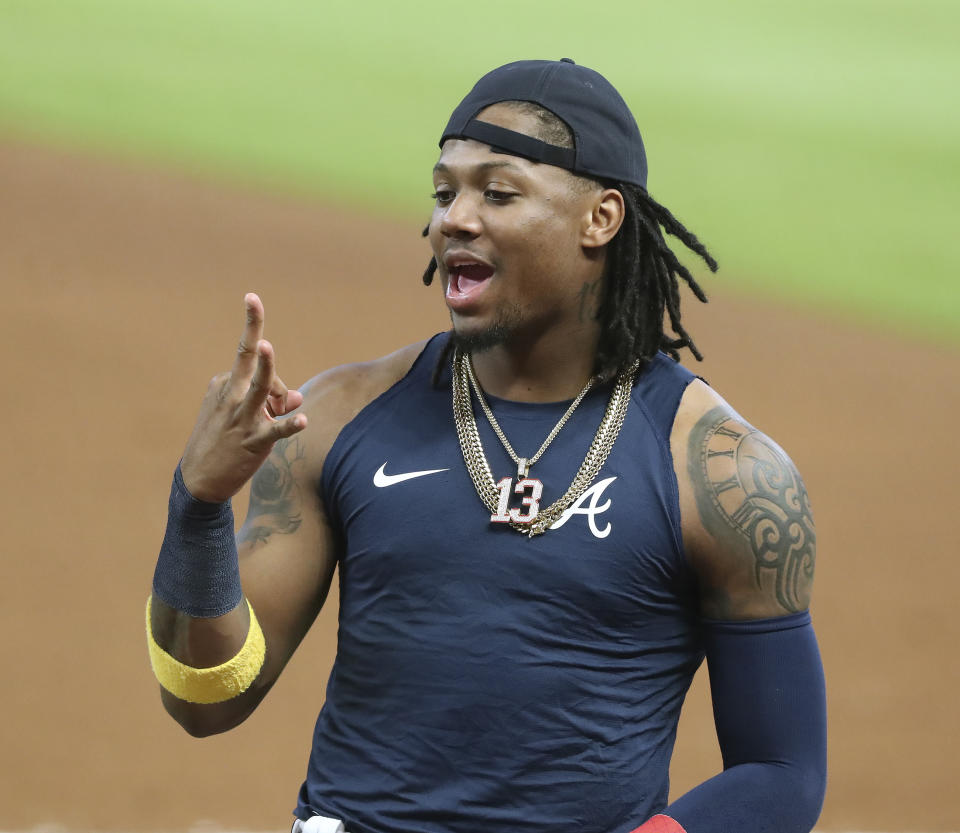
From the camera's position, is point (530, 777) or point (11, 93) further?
point (11, 93)

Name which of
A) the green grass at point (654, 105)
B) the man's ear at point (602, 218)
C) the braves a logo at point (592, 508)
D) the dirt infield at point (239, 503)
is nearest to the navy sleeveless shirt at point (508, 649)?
the braves a logo at point (592, 508)

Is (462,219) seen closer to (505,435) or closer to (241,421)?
(505,435)

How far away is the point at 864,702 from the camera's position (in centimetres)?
587

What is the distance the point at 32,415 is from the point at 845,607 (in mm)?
3449

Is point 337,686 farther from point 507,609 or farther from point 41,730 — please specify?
point 41,730

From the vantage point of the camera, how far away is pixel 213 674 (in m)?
2.01

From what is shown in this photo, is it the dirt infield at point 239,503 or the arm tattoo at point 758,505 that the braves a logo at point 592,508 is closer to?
the arm tattoo at point 758,505

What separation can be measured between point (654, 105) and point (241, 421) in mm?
5168

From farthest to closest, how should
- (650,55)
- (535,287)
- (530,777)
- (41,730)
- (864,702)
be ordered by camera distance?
1. (650,55)
2. (864,702)
3. (41,730)
4. (535,287)
5. (530,777)

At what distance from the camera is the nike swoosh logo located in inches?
82.2

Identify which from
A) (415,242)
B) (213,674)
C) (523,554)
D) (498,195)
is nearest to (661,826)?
(523,554)

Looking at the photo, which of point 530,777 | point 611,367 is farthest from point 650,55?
point 530,777

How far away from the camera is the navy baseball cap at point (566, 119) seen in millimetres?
2066

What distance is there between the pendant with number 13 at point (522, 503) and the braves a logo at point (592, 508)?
0.04m
